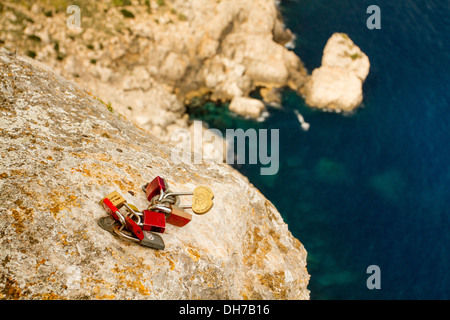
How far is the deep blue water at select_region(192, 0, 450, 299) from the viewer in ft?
147

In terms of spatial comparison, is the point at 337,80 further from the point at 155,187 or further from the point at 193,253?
the point at 193,253

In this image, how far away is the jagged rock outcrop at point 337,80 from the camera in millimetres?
53844

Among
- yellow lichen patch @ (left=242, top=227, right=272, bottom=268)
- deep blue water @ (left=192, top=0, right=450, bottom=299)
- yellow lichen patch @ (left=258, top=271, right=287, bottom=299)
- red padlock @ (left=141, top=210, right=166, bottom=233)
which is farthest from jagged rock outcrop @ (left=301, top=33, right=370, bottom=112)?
red padlock @ (left=141, top=210, right=166, bottom=233)

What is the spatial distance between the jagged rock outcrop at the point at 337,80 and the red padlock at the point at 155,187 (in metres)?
49.9

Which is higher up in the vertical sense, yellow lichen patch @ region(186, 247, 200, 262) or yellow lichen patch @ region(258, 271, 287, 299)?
yellow lichen patch @ region(186, 247, 200, 262)

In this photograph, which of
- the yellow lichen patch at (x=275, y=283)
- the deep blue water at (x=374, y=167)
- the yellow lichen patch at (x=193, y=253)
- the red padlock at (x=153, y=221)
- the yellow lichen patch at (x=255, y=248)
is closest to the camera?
the red padlock at (x=153, y=221)

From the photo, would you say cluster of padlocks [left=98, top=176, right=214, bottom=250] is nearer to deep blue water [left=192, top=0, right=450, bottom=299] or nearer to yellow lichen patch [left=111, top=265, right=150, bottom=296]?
yellow lichen patch [left=111, top=265, right=150, bottom=296]

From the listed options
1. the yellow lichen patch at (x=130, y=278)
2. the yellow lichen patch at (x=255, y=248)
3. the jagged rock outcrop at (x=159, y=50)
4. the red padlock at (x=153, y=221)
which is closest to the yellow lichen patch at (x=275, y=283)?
the yellow lichen patch at (x=255, y=248)

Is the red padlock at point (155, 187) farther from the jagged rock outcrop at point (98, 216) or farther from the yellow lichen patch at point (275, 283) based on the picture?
the yellow lichen patch at point (275, 283)

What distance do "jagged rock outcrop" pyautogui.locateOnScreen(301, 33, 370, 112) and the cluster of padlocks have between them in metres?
49.7

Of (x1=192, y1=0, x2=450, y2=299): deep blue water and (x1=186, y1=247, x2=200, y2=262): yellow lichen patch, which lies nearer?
(x1=186, y1=247, x2=200, y2=262): yellow lichen patch

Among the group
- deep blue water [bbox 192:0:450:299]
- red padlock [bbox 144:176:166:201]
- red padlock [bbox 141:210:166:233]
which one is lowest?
deep blue water [bbox 192:0:450:299]

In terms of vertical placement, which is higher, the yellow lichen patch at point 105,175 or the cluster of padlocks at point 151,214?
the yellow lichen patch at point 105,175

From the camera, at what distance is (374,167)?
167 ft
